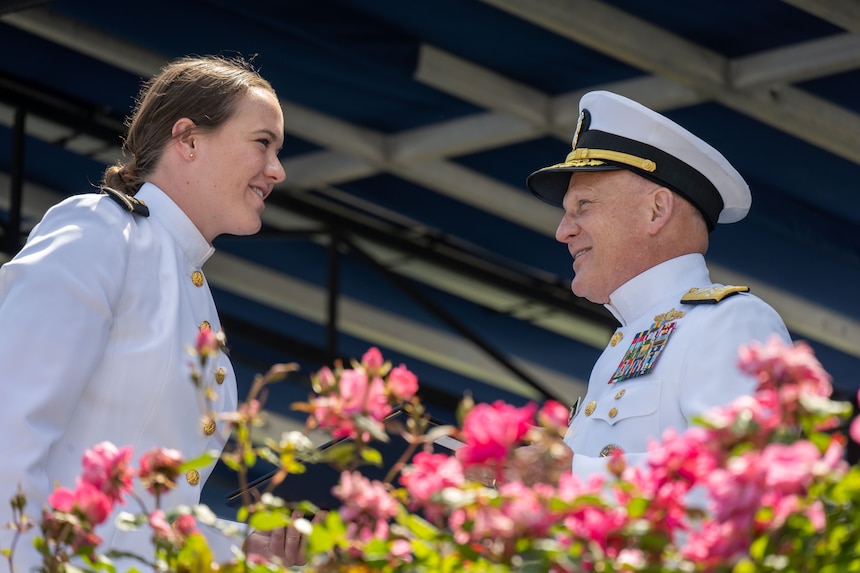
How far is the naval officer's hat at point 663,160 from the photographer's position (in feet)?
9.18

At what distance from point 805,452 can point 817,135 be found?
162 inches

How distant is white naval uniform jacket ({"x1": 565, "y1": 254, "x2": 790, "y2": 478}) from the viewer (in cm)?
235

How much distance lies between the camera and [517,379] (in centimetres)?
759

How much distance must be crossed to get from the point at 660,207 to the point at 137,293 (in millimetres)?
1001

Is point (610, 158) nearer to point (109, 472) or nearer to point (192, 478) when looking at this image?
point (192, 478)

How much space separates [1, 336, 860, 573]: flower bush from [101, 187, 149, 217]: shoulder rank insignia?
3.47 ft

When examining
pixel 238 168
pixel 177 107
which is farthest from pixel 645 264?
pixel 177 107

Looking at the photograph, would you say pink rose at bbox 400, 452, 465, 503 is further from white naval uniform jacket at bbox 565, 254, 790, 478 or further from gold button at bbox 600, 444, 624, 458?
gold button at bbox 600, 444, 624, 458

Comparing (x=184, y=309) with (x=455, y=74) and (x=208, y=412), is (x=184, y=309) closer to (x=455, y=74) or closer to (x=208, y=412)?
(x=208, y=412)

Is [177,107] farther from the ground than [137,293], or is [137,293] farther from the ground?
[177,107]

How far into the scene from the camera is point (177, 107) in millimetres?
2547

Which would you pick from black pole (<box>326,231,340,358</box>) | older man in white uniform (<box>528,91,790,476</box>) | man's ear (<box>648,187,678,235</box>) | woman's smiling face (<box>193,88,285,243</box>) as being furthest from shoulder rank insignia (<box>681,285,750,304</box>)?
black pole (<box>326,231,340,358</box>)

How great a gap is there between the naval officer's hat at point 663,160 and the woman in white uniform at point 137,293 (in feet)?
2.04

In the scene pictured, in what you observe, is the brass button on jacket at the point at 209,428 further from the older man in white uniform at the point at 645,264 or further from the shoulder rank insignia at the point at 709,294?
the shoulder rank insignia at the point at 709,294
